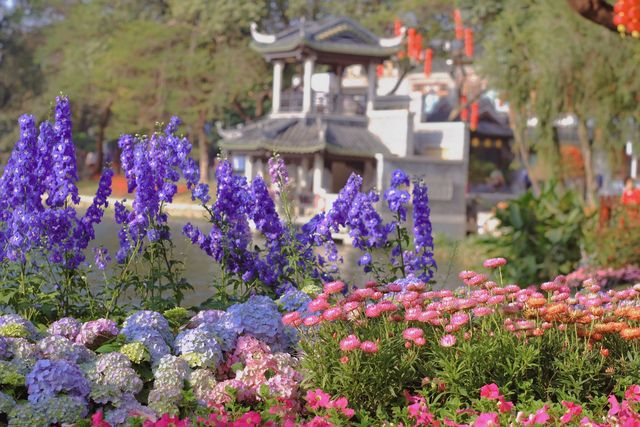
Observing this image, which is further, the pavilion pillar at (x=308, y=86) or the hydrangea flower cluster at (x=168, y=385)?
the pavilion pillar at (x=308, y=86)

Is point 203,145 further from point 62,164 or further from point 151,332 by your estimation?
point 151,332

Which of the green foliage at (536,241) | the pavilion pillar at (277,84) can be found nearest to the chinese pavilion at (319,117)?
the pavilion pillar at (277,84)

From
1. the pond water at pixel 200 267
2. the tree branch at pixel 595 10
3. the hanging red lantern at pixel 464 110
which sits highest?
the hanging red lantern at pixel 464 110

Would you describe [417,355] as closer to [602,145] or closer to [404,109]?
[602,145]

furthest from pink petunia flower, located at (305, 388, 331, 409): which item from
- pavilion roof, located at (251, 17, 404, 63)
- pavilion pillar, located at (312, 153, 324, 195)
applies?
pavilion roof, located at (251, 17, 404, 63)

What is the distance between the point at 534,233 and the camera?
13.0 meters

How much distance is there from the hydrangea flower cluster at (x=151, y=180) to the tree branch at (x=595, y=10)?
14.3 feet

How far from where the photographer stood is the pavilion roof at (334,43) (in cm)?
3544

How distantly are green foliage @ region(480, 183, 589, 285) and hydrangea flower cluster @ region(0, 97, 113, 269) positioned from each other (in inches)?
285

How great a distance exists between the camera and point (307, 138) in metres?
34.4

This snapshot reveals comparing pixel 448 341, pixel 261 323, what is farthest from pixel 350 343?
pixel 261 323

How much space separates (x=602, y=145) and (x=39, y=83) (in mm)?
31491

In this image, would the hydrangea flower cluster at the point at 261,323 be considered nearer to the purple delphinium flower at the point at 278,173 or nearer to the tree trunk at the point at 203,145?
the purple delphinium flower at the point at 278,173

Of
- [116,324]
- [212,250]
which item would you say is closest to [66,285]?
[116,324]
